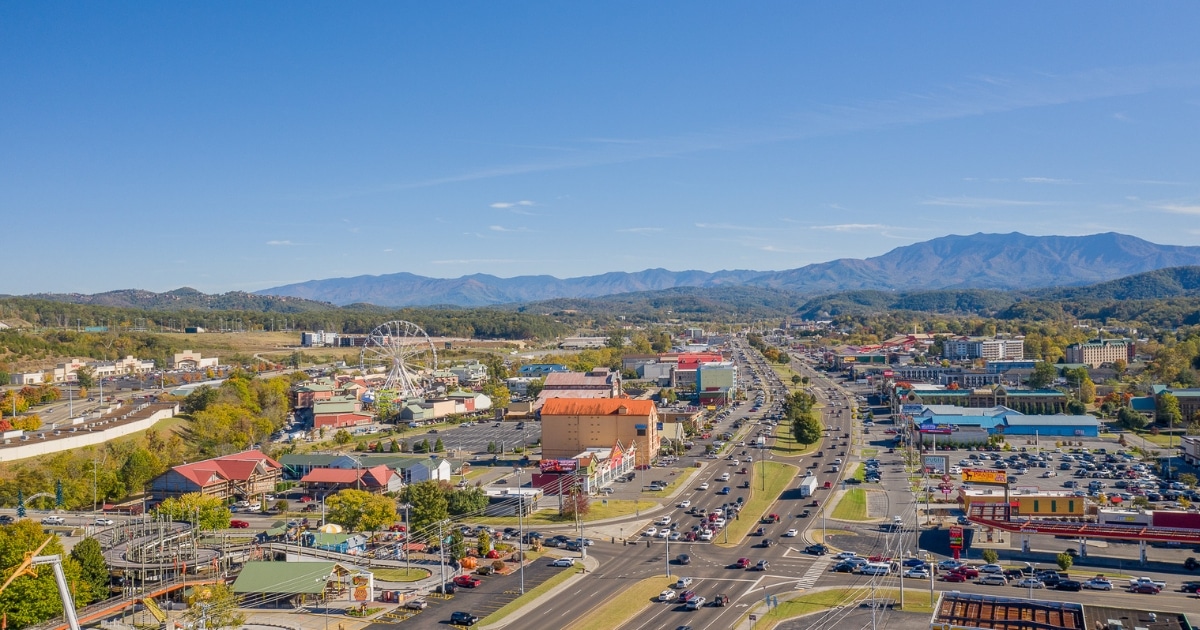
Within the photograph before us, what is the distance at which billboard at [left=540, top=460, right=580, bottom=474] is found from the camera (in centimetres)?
4444

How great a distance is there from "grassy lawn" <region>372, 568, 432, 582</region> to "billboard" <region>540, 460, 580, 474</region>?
45.0 ft

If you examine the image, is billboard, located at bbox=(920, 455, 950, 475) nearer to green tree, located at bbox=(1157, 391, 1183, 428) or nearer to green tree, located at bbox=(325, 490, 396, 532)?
green tree, located at bbox=(1157, 391, 1183, 428)

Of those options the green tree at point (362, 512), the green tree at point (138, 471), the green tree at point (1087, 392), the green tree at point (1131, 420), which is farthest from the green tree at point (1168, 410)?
the green tree at point (138, 471)

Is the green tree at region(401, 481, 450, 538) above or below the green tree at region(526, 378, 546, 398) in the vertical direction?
below

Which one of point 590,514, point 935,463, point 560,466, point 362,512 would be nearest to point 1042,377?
point 935,463

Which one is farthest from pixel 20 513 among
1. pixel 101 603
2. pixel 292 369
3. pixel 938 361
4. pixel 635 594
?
pixel 938 361

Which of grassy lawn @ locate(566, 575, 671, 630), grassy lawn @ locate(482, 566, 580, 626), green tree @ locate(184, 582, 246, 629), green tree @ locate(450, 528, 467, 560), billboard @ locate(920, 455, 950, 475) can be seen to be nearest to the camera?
green tree @ locate(184, 582, 246, 629)

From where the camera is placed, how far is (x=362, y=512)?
35938mm

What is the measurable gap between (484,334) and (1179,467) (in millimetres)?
129644

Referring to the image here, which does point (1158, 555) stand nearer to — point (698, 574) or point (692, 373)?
point (698, 574)

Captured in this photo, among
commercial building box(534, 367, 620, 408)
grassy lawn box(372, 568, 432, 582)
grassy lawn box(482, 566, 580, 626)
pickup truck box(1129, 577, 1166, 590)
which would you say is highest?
commercial building box(534, 367, 620, 408)

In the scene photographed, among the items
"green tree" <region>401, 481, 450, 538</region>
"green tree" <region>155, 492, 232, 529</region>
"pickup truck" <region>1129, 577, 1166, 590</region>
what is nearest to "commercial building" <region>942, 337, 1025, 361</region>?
"pickup truck" <region>1129, 577, 1166, 590</region>

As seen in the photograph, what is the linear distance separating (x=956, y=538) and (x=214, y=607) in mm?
23855

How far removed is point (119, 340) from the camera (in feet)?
347
